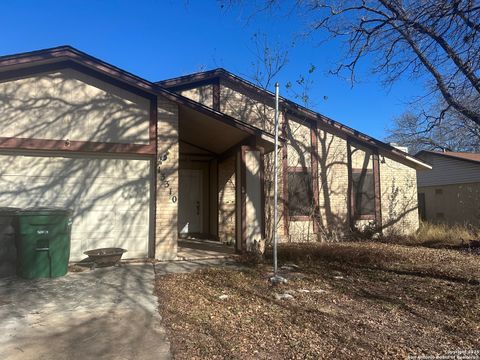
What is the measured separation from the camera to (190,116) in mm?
10008

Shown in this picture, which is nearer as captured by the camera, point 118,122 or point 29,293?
point 29,293

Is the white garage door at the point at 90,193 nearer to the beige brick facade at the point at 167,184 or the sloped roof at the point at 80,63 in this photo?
the beige brick facade at the point at 167,184

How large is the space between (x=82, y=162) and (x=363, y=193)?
10.1 meters

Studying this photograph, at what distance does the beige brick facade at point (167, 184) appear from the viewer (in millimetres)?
8961

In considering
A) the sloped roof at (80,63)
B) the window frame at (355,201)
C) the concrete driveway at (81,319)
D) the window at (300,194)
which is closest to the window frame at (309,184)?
→ the window at (300,194)

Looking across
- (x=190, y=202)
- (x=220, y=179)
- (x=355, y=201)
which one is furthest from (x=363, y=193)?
(x=190, y=202)

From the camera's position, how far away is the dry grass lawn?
4.11m

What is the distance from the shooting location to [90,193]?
8828 millimetres

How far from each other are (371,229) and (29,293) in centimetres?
1161

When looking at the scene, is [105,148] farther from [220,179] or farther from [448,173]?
[448,173]

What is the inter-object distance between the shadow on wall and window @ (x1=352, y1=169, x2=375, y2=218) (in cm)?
838

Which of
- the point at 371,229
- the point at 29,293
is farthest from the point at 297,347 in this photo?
the point at 371,229

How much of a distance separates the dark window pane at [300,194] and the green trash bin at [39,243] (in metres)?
8.15

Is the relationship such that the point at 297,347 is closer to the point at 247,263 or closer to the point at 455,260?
the point at 247,263
